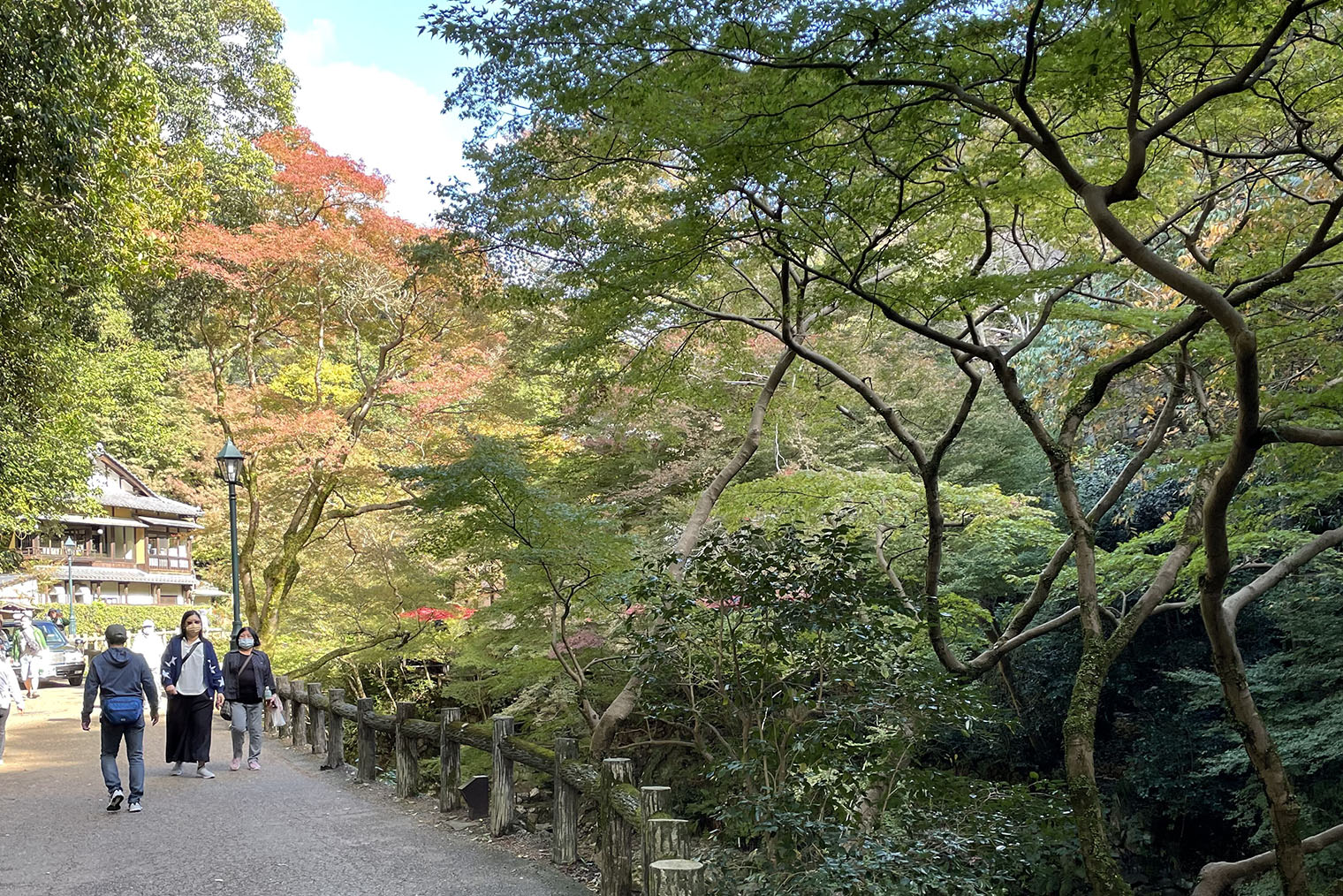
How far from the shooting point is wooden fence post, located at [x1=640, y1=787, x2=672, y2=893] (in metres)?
4.49

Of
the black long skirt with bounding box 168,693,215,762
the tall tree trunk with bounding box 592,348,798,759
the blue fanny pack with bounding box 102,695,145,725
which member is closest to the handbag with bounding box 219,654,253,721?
the black long skirt with bounding box 168,693,215,762

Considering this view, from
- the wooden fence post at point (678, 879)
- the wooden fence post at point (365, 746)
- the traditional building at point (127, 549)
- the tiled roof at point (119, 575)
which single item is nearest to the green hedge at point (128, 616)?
the traditional building at point (127, 549)

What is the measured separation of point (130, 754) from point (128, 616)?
35.0 m

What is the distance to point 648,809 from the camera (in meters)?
4.55

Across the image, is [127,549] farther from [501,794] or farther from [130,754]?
[501,794]

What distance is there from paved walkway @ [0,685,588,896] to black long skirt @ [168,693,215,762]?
0.24 m

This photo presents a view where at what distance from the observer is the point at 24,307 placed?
29.9 ft

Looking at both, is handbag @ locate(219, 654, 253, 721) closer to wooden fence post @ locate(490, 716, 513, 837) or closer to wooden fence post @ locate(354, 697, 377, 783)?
wooden fence post @ locate(354, 697, 377, 783)

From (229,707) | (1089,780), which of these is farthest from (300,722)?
(1089,780)

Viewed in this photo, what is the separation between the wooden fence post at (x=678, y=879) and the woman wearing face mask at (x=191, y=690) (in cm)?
574

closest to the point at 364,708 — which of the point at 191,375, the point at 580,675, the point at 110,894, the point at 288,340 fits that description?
the point at 580,675

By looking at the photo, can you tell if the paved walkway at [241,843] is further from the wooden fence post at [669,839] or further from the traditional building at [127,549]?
the traditional building at [127,549]

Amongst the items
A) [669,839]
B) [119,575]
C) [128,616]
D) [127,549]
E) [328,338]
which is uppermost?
[328,338]

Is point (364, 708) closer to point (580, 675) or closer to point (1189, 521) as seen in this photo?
point (580, 675)
